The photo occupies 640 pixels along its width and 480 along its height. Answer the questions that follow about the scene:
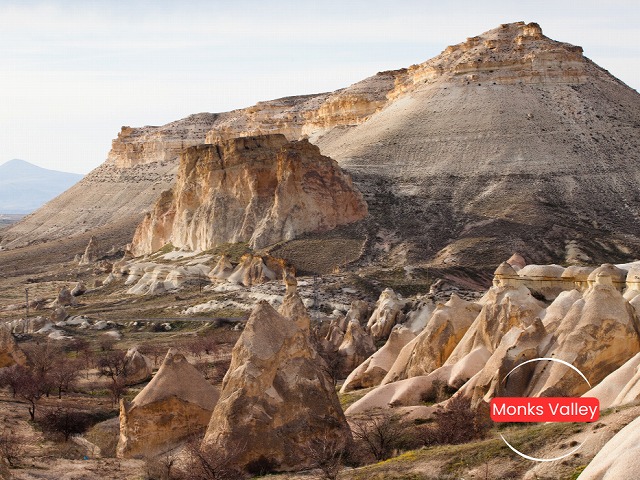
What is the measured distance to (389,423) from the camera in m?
28.9

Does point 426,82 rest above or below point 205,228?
above

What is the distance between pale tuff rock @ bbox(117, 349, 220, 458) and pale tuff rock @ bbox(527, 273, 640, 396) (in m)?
8.58

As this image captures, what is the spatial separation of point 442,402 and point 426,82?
9880 cm

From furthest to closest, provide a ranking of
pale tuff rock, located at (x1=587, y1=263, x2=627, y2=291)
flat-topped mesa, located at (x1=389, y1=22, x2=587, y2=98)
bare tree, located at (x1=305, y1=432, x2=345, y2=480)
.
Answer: flat-topped mesa, located at (x1=389, y1=22, x2=587, y2=98), pale tuff rock, located at (x1=587, y1=263, x2=627, y2=291), bare tree, located at (x1=305, y1=432, x2=345, y2=480)

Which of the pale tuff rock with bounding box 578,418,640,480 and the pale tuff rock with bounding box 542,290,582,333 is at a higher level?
the pale tuff rock with bounding box 578,418,640,480

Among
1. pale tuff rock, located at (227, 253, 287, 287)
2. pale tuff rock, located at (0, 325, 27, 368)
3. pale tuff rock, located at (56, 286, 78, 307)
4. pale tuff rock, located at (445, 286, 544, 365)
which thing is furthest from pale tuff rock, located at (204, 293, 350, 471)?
pale tuff rock, located at (56, 286, 78, 307)

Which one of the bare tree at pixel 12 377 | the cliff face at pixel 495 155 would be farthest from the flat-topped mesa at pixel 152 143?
the bare tree at pixel 12 377

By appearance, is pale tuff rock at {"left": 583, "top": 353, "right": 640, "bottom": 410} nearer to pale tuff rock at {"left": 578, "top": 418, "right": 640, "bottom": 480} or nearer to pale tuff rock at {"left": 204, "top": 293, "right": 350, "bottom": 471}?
pale tuff rock at {"left": 578, "top": 418, "right": 640, "bottom": 480}

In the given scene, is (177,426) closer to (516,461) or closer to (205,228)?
(516,461)

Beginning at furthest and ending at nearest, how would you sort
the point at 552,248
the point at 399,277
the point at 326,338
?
the point at 552,248, the point at 399,277, the point at 326,338

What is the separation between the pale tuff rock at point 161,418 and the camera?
28.9 m

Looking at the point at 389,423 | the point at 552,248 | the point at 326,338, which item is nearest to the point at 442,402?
the point at 389,423

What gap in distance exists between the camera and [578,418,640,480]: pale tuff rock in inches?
646

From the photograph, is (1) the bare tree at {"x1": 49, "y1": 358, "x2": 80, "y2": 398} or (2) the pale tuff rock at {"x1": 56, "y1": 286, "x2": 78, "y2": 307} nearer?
(1) the bare tree at {"x1": 49, "y1": 358, "x2": 80, "y2": 398}
